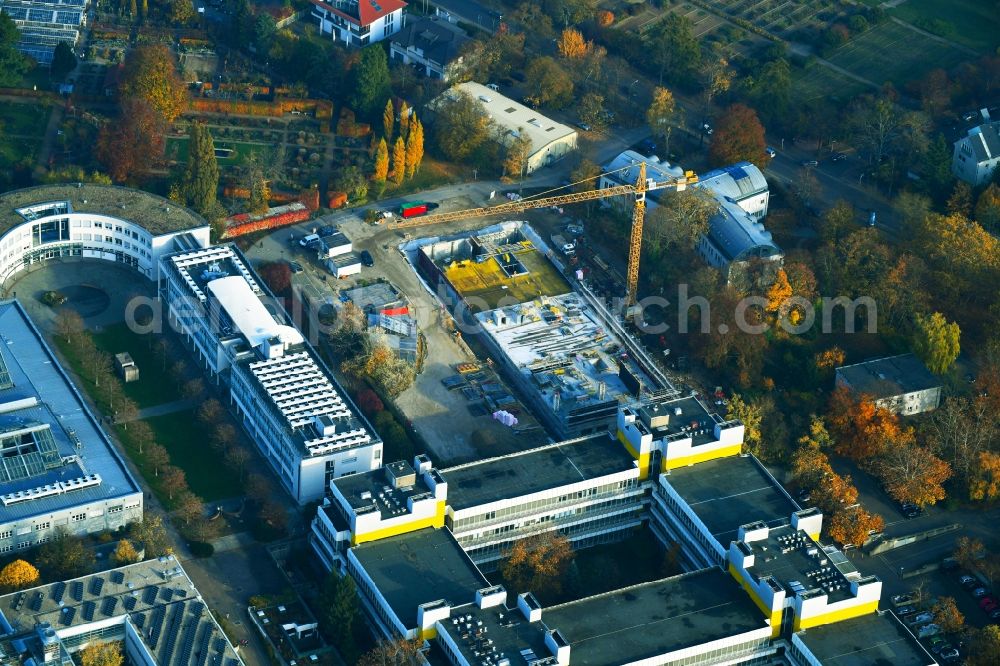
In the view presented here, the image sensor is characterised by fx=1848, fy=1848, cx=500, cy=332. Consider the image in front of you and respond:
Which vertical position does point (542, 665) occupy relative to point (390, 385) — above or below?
below

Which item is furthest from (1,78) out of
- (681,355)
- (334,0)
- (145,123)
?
(681,355)

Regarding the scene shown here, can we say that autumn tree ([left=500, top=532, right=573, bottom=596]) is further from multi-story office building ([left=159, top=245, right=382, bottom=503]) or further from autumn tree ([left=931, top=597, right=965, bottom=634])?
autumn tree ([left=931, top=597, right=965, bottom=634])

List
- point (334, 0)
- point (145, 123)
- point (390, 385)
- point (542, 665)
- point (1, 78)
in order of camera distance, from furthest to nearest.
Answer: point (334, 0) → point (1, 78) → point (145, 123) → point (390, 385) → point (542, 665)

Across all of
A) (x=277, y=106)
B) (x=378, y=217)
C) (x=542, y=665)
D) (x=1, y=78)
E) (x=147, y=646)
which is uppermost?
(x=1, y=78)

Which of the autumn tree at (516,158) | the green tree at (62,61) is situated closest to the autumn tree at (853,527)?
the autumn tree at (516,158)

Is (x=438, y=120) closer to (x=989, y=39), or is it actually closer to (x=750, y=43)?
(x=750, y=43)

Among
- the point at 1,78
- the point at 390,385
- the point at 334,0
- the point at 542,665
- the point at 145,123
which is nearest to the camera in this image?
the point at 542,665
